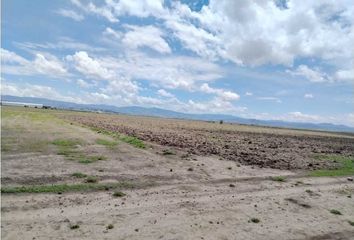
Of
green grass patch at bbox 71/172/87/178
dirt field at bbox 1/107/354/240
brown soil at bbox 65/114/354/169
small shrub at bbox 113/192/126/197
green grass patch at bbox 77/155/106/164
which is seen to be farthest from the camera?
brown soil at bbox 65/114/354/169

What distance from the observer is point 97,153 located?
23.5 metres

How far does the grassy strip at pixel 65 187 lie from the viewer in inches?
508

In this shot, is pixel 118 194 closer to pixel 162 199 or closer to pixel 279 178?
pixel 162 199

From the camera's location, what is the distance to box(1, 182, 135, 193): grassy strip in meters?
12.9

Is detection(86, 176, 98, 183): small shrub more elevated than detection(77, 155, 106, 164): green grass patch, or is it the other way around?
detection(77, 155, 106, 164): green grass patch

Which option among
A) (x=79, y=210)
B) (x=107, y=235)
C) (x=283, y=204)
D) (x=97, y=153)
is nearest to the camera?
(x=107, y=235)

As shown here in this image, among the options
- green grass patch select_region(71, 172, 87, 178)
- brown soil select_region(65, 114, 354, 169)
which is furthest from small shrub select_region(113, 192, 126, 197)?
brown soil select_region(65, 114, 354, 169)

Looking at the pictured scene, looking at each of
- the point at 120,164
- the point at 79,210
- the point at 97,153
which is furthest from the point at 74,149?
the point at 79,210

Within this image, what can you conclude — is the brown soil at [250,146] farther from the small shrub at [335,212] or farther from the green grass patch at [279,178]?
the small shrub at [335,212]

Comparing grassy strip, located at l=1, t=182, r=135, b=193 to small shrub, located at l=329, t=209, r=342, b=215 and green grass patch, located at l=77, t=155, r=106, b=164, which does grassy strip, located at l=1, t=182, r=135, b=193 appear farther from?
small shrub, located at l=329, t=209, r=342, b=215

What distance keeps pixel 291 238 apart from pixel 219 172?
9339 millimetres

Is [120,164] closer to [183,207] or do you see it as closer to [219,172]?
[219,172]

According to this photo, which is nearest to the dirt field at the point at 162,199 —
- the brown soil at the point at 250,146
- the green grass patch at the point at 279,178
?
the green grass patch at the point at 279,178

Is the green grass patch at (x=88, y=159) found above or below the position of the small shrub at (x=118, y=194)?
above
